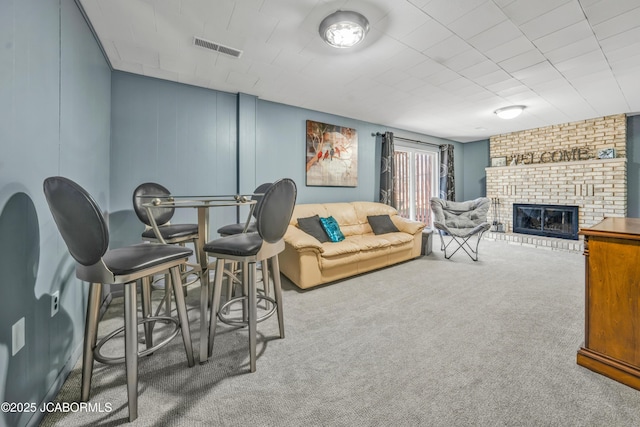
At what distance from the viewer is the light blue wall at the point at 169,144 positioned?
285cm

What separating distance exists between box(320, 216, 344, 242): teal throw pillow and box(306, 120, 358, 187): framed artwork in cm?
→ 87

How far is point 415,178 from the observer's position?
20.1 feet

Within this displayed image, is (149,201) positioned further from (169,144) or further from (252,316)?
(252,316)

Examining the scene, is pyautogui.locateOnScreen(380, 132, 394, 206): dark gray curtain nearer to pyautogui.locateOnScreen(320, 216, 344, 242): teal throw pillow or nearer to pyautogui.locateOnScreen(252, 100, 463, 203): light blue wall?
pyautogui.locateOnScreen(252, 100, 463, 203): light blue wall

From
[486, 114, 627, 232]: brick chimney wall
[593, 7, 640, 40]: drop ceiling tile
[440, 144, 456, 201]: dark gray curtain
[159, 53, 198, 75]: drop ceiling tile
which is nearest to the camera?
[593, 7, 640, 40]: drop ceiling tile

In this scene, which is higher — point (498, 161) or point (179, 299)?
point (498, 161)

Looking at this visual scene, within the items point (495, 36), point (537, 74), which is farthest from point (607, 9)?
point (537, 74)

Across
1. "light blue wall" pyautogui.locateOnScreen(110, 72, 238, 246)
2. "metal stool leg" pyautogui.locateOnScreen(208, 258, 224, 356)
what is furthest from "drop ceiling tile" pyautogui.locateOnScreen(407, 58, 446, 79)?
"metal stool leg" pyautogui.locateOnScreen(208, 258, 224, 356)

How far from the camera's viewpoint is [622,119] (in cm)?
448

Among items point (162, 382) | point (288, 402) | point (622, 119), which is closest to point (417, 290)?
point (288, 402)

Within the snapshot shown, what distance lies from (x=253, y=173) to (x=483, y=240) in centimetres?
522

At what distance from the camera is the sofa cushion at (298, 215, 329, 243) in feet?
11.1

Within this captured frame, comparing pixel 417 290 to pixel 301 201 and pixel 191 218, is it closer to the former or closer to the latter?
pixel 301 201

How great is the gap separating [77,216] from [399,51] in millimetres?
2755
